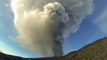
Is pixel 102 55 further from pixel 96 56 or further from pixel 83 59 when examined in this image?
pixel 83 59

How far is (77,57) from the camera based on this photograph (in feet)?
285

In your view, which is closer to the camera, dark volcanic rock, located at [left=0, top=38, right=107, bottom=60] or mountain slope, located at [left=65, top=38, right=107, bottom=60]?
mountain slope, located at [left=65, top=38, right=107, bottom=60]

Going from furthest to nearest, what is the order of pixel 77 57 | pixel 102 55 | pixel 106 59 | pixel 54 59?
pixel 54 59
pixel 77 57
pixel 102 55
pixel 106 59

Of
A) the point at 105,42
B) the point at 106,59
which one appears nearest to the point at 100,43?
the point at 105,42

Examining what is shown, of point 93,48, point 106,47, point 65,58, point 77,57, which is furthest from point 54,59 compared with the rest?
point 106,47

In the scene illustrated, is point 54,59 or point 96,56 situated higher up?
point 96,56

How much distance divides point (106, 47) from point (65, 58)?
1796 centimetres

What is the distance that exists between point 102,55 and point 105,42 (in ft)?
46.2

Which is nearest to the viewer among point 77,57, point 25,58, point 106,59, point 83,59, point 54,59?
point 106,59

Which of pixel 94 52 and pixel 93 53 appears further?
pixel 94 52

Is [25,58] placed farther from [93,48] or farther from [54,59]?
[93,48]

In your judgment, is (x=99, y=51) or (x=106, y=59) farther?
(x=99, y=51)

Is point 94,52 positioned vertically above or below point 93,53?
below

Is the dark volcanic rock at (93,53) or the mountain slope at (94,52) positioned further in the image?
the dark volcanic rock at (93,53)
